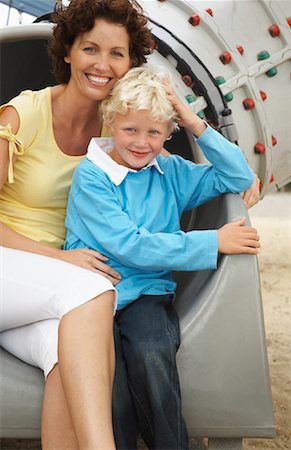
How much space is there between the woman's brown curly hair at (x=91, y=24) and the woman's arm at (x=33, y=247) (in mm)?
234

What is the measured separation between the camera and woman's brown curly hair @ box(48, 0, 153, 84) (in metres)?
1.82

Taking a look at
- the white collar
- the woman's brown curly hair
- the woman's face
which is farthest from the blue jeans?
the woman's brown curly hair

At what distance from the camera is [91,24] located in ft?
5.98

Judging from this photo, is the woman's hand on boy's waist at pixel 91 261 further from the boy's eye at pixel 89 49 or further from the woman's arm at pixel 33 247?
the boy's eye at pixel 89 49

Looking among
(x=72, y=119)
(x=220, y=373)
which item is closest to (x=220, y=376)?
(x=220, y=373)

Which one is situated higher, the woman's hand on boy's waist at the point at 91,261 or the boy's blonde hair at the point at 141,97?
the boy's blonde hair at the point at 141,97

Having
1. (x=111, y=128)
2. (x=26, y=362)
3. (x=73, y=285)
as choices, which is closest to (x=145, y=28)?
(x=111, y=128)

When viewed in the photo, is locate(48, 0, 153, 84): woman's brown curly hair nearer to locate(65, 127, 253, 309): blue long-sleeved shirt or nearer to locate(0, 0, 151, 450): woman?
locate(0, 0, 151, 450): woman

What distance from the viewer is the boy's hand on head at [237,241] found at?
1649mm

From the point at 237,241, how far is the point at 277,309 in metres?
1.77

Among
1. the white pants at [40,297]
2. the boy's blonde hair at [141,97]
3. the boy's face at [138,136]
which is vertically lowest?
the white pants at [40,297]

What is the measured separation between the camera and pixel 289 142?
2.66m

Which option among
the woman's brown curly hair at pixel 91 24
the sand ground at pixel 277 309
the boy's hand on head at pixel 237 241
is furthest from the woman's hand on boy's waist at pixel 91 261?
the sand ground at pixel 277 309

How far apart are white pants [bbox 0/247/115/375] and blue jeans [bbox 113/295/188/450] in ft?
0.46
